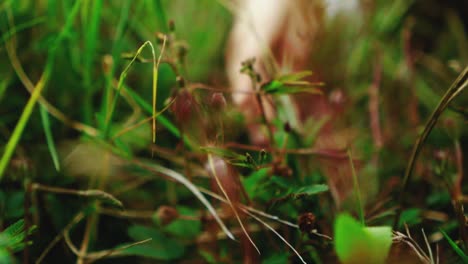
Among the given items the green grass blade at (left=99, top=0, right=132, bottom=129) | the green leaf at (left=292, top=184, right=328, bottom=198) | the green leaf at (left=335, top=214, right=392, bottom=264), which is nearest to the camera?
the green leaf at (left=335, top=214, right=392, bottom=264)

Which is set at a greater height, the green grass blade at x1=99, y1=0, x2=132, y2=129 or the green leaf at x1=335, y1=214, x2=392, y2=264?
the green grass blade at x1=99, y1=0, x2=132, y2=129

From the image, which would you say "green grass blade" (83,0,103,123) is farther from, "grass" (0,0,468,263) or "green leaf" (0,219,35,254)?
"green leaf" (0,219,35,254)

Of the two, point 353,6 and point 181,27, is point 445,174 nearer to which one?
point 353,6

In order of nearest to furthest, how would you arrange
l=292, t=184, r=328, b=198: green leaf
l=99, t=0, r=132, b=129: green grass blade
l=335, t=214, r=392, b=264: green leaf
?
l=335, t=214, r=392, b=264: green leaf, l=292, t=184, r=328, b=198: green leaf, l=99, t=0, r=132, b=129: green grass blade

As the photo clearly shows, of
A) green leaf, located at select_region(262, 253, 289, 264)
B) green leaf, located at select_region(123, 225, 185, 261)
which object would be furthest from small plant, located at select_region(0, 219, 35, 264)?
green leaf, located at select_region(262, 253, 289, 264)

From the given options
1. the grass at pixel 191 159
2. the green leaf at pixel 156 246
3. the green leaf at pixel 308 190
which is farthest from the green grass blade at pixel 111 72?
the green leaf at pixel 308 190

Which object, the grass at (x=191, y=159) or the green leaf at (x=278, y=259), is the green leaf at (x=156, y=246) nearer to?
the grass at (x=191, y=159)

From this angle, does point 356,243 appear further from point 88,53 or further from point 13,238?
point 88,53

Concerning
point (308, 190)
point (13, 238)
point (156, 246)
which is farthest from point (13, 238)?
point (308, 190)
